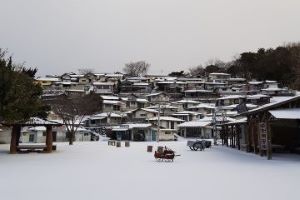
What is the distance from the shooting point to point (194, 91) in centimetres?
10238

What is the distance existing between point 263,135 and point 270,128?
3.03 m

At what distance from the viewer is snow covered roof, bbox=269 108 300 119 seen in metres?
21.4

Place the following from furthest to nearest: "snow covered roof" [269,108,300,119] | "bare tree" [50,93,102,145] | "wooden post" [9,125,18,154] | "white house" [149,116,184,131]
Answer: "white house" [149,116,184,131], "bare tree" [50,93,102,145], "wooden post" [9,125,18,154], "snow covered roof" [269,108,300,119]

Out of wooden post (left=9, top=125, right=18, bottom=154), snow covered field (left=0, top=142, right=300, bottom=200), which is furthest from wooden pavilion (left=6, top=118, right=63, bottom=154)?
snow covered field (left=0, top=142, right=300, bottom=200)

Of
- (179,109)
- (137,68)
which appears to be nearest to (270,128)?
(179,109)

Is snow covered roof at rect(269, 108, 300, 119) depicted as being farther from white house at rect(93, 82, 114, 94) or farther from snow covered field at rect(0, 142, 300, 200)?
white house at rect(93, 82, 114, 94)

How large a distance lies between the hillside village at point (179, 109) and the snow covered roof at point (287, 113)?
56 millimetres

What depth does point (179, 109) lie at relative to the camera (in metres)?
91.7

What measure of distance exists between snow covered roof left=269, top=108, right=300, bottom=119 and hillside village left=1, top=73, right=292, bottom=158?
2.2 inches

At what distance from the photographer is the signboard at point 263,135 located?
23547mm

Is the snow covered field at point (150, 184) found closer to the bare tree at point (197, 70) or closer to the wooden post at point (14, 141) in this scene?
the wooden post at point (14, 141)

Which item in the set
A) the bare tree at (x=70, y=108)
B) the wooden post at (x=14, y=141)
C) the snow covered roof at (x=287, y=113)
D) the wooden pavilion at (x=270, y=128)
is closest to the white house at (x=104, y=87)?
the bare tree at (x=70, y=108)

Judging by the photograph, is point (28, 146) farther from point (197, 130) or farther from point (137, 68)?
point (137, 68)

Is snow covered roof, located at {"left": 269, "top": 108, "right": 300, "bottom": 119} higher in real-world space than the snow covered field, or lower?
higher
